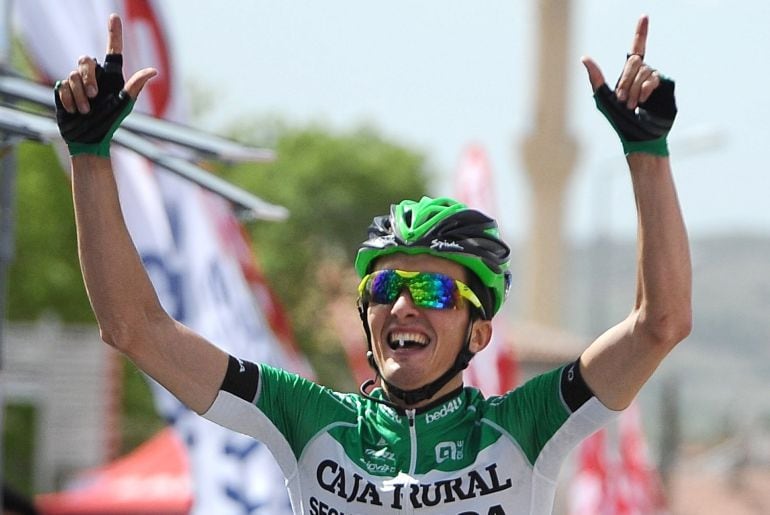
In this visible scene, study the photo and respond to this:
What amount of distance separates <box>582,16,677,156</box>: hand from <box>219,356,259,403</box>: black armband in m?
1.06

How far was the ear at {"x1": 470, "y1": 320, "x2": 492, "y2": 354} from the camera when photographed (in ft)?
15.4

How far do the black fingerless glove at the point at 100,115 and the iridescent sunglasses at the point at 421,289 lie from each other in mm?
715

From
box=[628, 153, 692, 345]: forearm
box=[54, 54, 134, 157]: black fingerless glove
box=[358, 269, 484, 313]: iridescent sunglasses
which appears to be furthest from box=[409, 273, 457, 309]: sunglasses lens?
box=[54, 54, 134, 157]: black fingerless glove

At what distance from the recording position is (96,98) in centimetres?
436

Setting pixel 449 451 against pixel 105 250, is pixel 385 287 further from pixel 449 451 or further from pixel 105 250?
pixel 105 250

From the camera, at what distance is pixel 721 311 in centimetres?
19262

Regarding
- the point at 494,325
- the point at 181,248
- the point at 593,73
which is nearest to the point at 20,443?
the point at 494,325

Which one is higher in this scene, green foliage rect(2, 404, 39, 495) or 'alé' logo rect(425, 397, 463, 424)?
green foliage rect(2, 404, 39, 495)

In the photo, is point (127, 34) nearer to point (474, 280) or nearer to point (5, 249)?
point (5, 249)

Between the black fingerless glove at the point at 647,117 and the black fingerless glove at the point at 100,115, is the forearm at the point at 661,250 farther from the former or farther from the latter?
the black fingerless glove at the point at 100,115

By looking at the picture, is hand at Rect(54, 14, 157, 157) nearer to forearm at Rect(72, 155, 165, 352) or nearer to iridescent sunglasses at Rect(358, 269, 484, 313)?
forearm at Rect(72, 155, 165, 352)

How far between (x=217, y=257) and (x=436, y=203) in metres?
5.97

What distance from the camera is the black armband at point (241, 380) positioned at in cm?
459

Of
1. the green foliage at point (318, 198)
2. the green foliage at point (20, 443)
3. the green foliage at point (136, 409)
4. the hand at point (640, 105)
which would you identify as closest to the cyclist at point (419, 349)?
the hand at point (640, 105)
